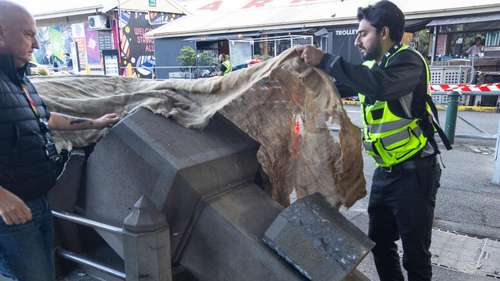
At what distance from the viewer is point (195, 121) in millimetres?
2396

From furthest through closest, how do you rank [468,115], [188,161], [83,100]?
[468,115] < [83,100] < [188,161]

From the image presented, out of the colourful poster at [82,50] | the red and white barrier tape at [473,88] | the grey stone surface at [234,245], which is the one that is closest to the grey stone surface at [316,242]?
the grey stone surface at [234,245]

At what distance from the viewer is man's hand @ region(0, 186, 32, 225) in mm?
1803

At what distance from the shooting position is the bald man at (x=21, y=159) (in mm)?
1874

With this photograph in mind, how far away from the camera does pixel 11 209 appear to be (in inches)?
71.5

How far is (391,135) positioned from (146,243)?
1565 millimetres

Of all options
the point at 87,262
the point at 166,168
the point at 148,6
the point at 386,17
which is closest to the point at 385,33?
the point at 386,17

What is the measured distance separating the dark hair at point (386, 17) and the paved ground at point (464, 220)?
6.68ft

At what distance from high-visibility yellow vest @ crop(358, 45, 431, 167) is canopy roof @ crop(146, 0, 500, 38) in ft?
36.0

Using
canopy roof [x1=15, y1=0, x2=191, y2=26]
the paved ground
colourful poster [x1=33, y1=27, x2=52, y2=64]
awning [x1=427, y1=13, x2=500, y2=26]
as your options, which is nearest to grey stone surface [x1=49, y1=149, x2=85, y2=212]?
the paved ground

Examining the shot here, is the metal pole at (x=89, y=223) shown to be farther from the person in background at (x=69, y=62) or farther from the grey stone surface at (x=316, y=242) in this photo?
the person in background at (x=69, y=62)

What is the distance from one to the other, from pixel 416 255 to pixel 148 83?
230 cm

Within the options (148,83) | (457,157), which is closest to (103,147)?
(148,83)

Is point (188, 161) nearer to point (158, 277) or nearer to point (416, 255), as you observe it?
point (158, 277)
